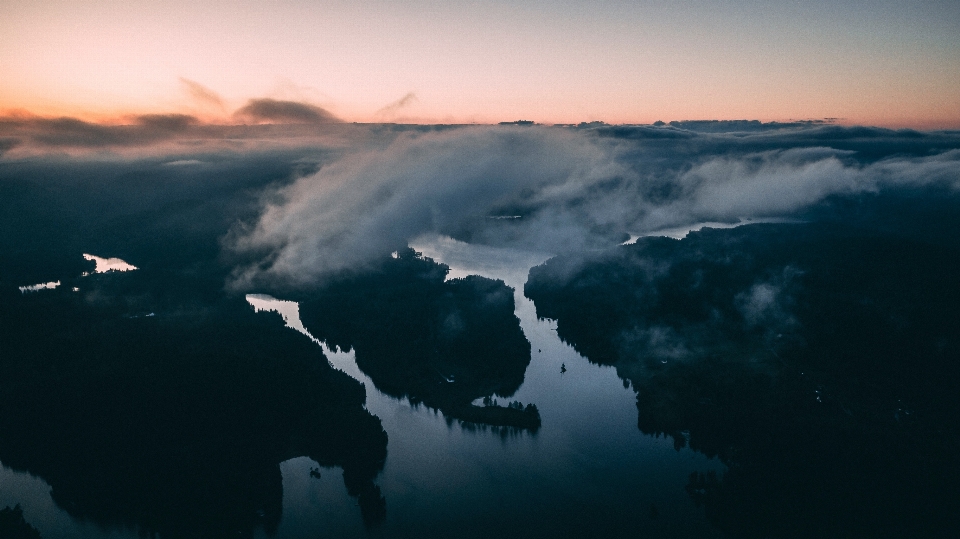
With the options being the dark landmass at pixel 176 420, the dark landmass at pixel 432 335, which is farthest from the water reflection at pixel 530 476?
the dark landmass at pixel 432 335

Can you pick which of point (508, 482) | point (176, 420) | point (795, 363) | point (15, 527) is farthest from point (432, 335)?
point (795, 363)

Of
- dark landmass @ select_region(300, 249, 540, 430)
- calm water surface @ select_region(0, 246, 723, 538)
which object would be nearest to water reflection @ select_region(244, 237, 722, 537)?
calm water surface @ select_region(0, 246, 723, 538)

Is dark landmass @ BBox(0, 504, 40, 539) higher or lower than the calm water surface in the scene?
higher

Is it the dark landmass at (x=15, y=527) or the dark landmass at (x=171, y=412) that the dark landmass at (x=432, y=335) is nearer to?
the dark landmass at (x=171, y=412)

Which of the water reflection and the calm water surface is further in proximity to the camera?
the water reflection

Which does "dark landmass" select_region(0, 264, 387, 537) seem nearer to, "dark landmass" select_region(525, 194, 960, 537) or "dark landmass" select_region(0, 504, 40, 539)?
"dark landmass" select_region(0, 504, 40, 539)

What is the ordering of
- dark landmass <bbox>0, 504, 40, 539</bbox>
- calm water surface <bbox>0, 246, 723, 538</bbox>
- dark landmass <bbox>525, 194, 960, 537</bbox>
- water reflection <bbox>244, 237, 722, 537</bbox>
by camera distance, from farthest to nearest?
dark landmass <bbox>525, 194, 960, 537</bbox>, water reflection <bbox>244, 237, 722, 537</bbox>, calm water surface <bbox>0, 246, 723, 538</bbox>, dark landmass <bbox>0, 504, 40, 539</bbox>

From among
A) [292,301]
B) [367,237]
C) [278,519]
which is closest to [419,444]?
[278,519]
